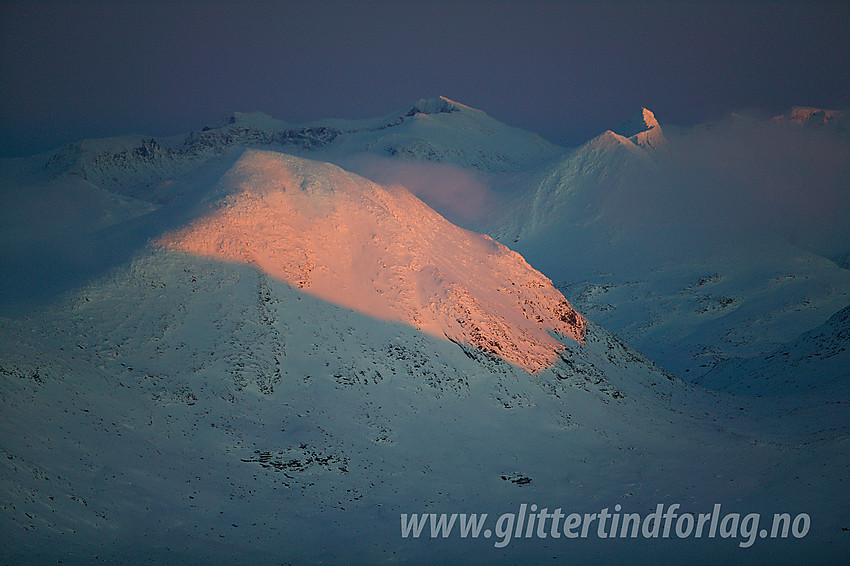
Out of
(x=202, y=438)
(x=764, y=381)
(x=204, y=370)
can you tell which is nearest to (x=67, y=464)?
(x=202, y=438)

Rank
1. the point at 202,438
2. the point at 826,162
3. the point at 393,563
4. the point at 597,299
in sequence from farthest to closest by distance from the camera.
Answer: the point at 826,162
the point at 597,299
the point at 202,438
the point at 393,563

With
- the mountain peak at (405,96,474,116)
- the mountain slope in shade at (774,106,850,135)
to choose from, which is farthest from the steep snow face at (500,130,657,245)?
the mountain slope in shade at (774,106,850,135)

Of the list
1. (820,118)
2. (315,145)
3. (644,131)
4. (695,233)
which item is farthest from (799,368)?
(820,118)

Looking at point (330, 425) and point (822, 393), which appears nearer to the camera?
point (330, 425)

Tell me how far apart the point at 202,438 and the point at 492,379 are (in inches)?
623

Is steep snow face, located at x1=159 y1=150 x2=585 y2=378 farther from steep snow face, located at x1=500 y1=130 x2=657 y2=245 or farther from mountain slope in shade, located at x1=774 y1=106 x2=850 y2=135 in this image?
mountain slope in shade, located at x1=774 y1=106 x2=850 y2=135

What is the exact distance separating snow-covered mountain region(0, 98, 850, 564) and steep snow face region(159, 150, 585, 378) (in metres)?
0.17

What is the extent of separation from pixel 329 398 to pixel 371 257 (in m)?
11.0

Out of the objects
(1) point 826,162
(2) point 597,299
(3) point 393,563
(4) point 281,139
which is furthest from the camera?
(4) point 281,139

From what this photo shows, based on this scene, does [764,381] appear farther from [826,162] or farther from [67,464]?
[826,162]

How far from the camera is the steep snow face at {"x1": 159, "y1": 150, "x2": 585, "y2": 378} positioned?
33.3 meters

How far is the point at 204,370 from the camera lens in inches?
1079

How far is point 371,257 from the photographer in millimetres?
36219

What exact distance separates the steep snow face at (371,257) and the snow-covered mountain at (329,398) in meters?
0.17
